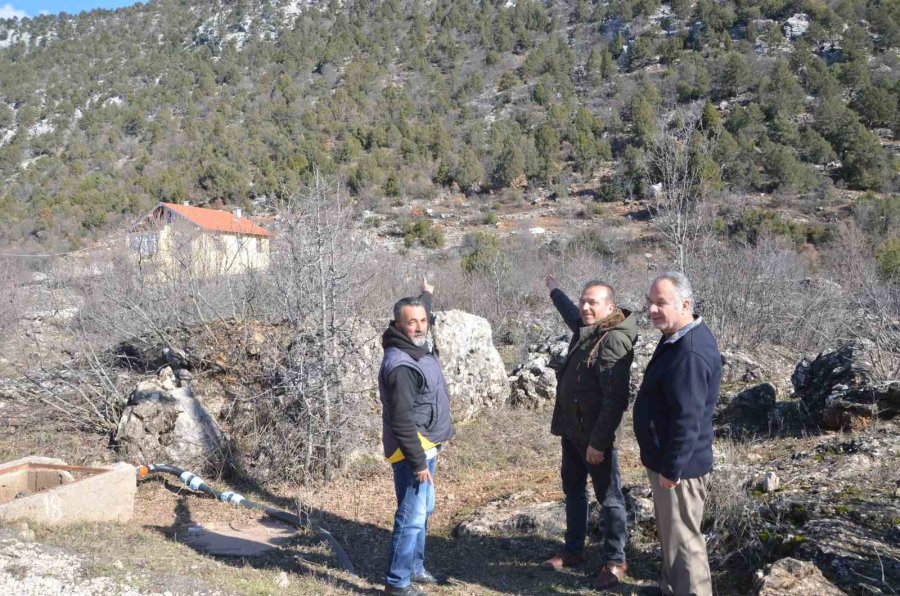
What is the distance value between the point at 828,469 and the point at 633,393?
3959 millimetres

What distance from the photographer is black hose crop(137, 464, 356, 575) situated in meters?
4.17

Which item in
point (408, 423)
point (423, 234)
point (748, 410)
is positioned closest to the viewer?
point (408, 423)

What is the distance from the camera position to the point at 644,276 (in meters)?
17.3

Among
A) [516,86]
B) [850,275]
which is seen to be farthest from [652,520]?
[516,86]

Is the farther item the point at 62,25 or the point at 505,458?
the point at 62,25

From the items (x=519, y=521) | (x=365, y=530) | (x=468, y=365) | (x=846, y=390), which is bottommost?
(x=365, y=530)

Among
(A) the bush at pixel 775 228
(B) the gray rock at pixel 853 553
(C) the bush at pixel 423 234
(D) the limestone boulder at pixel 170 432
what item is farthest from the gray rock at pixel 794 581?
(C) the bush at pixel 423 234

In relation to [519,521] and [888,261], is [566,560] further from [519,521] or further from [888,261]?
[888,261]

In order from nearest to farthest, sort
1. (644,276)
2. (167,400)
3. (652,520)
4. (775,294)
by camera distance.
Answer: (652,520), (167,400), (775,294), (644,276)

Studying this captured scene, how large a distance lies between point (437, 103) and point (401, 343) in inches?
1758

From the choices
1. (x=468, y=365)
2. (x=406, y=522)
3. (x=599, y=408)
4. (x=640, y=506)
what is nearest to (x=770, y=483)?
(x=640, y=506)

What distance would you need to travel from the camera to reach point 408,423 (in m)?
3.17

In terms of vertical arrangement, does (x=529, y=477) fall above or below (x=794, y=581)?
below

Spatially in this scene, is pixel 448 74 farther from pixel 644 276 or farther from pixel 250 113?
pixel 644 276
